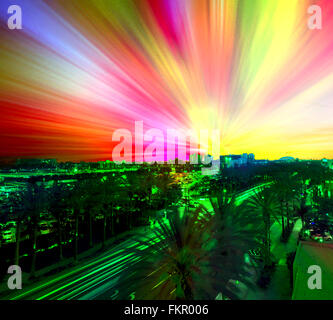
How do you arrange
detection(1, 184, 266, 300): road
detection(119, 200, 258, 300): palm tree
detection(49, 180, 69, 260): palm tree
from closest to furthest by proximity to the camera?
1. detection(119, 200, 258, 300): palm tree
2. detection(1, 184, 266, 300): road
3. detection(49, 180, 69, 260): palm tree

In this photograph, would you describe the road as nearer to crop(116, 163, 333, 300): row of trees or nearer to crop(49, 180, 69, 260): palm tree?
crop(116, 163, 333, 300): row of trees

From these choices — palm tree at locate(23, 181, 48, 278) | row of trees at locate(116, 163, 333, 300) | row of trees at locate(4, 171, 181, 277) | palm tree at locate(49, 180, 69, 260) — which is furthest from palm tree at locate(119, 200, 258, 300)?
palm tree at locate(49, 180, 69, 260)

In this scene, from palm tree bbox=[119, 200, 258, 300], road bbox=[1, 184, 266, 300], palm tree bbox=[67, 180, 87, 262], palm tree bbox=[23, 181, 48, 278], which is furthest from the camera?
palm tree bbox=[67, 180, 87, 262]

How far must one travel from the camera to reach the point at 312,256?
39.2 ft

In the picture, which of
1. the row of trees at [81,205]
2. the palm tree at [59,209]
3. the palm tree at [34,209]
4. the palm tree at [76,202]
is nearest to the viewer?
the palm tree at [34,209]

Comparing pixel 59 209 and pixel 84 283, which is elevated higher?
pixel 59 209

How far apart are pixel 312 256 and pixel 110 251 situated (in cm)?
1911

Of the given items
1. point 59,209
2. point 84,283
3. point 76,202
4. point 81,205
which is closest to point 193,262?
point 84,283

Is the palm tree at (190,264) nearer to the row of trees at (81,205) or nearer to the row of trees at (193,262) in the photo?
the row of trees at (193,262)

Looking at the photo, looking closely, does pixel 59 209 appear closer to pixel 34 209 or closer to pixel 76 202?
pixel 76 202

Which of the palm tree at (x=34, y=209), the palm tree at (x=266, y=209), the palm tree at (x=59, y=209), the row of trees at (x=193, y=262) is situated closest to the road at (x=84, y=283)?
the palm tree at (x=34, y=209)

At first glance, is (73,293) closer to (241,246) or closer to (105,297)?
(105,297)

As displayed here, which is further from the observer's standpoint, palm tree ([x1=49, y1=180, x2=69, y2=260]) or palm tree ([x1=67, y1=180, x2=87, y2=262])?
palm tree ([x1=67, y1=180, x2=87, y2=262])
